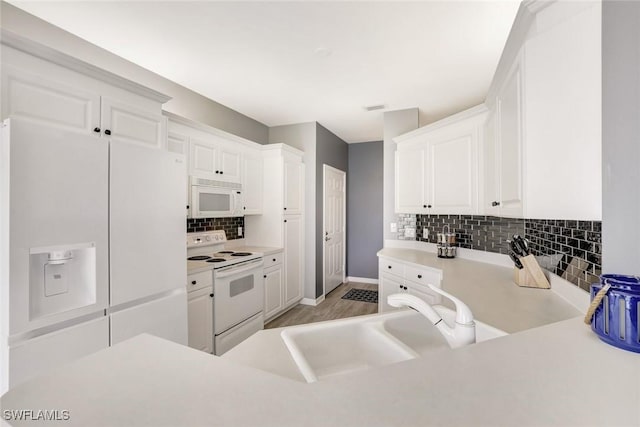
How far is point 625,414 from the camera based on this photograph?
15.0 inches

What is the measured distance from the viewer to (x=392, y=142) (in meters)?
3.54

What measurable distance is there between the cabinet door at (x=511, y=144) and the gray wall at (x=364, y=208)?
359cm

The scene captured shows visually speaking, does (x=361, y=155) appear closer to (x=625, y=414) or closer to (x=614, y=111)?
(x=614, y=111)

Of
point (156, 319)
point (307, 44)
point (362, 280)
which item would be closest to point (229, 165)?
point (307, 44)

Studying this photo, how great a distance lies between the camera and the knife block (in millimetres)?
1654

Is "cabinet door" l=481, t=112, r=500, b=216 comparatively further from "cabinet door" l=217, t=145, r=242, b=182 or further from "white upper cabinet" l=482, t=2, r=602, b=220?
"cabinet door" l=217, t=145, r=242, b=182

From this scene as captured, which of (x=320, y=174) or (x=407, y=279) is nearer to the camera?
(x=407, y=279)

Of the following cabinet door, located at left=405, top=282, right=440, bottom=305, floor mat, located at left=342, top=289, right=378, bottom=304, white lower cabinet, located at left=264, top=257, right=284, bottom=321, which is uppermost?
cabinet door, located at left=405, top=282, right=440, bottom=305

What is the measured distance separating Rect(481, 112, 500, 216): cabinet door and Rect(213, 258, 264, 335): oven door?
2251 millimetres

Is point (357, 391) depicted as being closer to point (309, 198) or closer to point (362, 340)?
point (362, 340)

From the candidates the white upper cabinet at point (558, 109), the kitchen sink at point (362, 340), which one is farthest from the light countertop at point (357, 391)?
the white upper cabinet at point (558, 109)

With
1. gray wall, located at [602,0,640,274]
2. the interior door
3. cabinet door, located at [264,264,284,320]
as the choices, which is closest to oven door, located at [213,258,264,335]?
cabinet door, located at [264,264,284,320]

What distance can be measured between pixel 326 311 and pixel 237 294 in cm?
152

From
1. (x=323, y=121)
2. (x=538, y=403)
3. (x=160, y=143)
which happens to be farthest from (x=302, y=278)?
(x=538, y=403)
